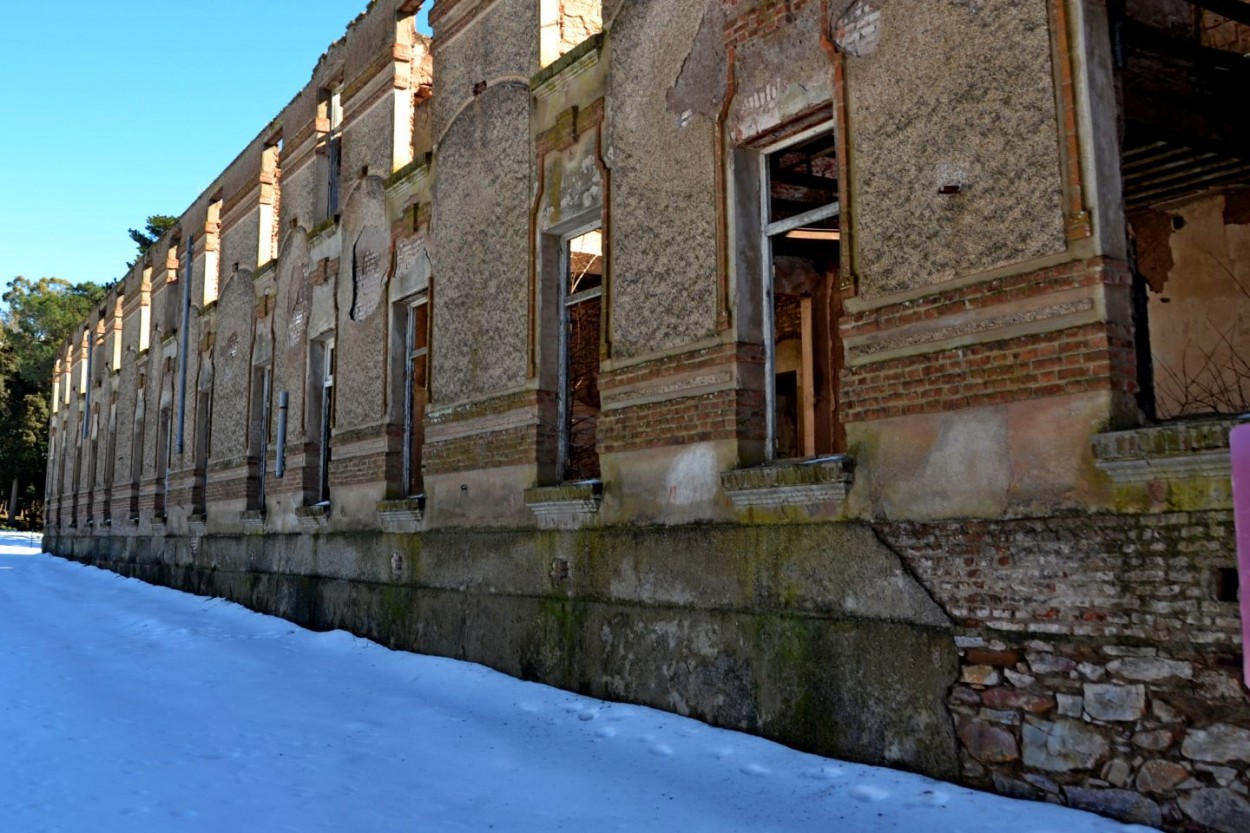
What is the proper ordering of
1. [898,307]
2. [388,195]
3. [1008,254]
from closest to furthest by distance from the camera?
[1008,254] → [898,307] → [388,195]

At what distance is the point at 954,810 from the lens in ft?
14.4

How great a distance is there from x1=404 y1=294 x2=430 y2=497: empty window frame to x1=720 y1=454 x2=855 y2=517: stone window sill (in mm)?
5233

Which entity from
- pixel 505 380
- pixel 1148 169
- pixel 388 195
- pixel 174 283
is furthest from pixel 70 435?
pixel 1148 169

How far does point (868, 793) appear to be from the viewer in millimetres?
4723

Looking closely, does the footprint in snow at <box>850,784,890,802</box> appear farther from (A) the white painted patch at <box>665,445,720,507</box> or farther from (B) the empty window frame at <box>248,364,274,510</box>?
(B) the empty window frame at <box>248,364,274,510</box>

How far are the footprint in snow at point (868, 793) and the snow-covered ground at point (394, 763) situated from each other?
0.01m

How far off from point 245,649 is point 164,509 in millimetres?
10300

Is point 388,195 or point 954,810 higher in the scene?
point 388,195

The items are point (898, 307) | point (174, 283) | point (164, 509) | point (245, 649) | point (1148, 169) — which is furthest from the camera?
point (174, 283)

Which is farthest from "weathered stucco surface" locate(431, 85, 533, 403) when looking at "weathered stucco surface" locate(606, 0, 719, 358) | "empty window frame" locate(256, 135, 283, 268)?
"empty window frame" locate(256, 135, 283, 268)

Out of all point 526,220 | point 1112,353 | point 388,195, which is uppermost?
point 388,195

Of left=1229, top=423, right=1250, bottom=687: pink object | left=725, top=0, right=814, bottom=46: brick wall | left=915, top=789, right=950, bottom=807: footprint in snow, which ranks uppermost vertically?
left=725, top=0, right=814, bottom=46: brick wall

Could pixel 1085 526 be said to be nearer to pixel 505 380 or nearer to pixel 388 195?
pixel 505 380

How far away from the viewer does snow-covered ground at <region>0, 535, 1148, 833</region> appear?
443 centimetres
